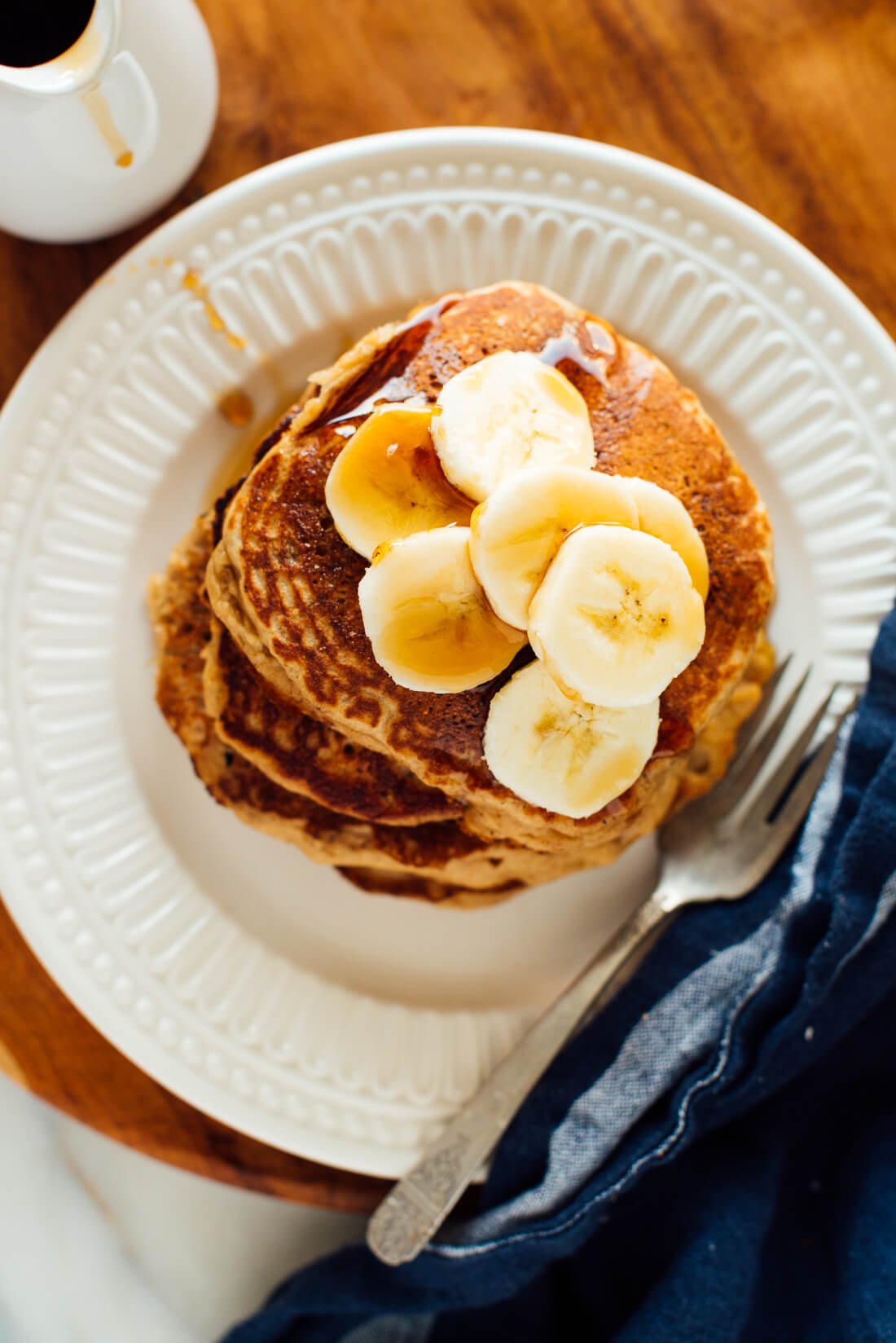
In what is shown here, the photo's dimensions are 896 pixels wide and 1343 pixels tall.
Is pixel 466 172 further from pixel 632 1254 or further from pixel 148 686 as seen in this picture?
pixel 632 1254

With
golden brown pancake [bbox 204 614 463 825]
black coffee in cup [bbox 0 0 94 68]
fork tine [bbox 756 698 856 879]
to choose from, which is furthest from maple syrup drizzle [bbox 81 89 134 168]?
fork tine [bbox 756 698 856 879]

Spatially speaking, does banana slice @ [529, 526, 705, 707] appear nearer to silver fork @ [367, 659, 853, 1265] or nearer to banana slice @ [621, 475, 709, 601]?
banana slice @ [621, 475, 709, 601]

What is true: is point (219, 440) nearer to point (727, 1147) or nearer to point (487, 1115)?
point (487, 1115)

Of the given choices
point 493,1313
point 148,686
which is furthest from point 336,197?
point 493,1313

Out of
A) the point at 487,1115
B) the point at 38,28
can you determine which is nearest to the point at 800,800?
the point at 487,1115

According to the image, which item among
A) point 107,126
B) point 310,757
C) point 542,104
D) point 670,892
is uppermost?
point 107,126

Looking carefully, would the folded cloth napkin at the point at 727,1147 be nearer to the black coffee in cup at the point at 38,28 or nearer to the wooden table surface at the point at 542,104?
the wooden table surface at the point at 542,104

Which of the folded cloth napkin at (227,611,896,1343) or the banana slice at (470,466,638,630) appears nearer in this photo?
the banana slice at (470,466,638,630)
